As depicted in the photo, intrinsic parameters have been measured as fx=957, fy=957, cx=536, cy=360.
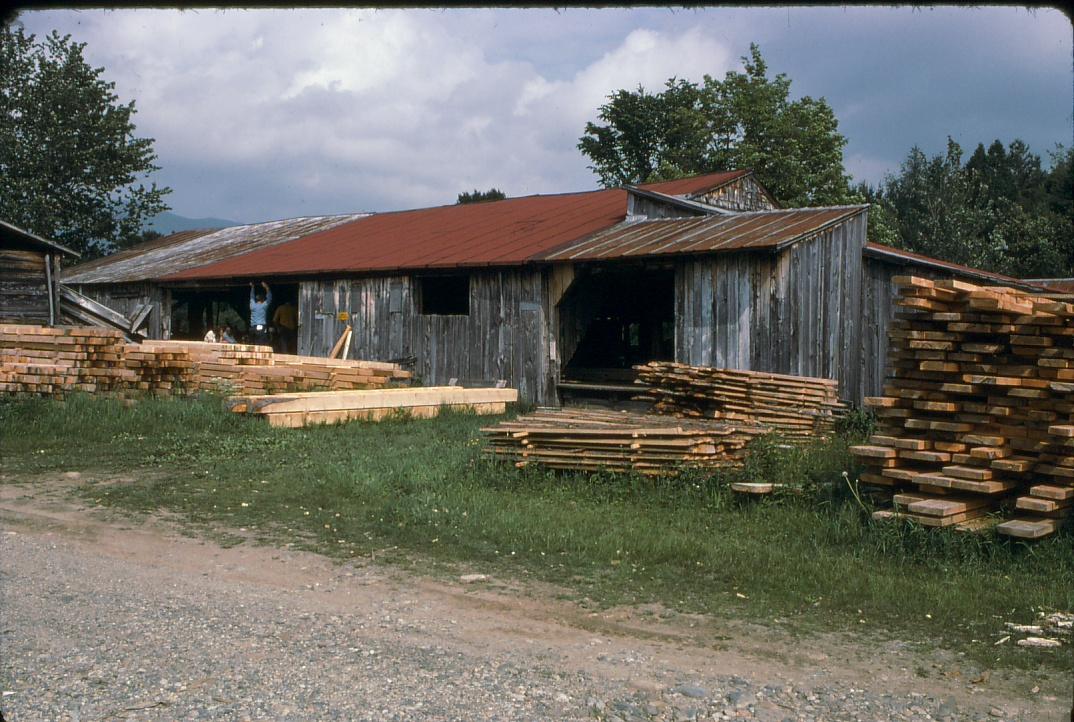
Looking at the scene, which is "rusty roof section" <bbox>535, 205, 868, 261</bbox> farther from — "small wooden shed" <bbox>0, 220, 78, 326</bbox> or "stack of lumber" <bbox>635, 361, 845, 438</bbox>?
"small wooden shed" <bbox>0, 220, 78, 326</bbox>

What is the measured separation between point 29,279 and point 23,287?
0.29 m

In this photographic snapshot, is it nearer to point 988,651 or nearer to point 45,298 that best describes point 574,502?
point 988,651

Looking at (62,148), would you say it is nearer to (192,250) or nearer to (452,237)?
(192,250)

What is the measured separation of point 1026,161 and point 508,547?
69.7 meters

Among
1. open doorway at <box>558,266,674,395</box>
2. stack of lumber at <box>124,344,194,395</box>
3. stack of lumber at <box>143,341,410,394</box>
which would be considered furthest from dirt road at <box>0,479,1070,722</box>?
open doorway at <box>558,266,674,395</box>

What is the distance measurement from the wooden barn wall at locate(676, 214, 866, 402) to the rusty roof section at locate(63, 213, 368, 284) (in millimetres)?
17351

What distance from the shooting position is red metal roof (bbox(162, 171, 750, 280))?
68.0 feet

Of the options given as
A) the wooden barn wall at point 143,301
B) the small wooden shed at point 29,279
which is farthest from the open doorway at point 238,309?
the small wooden shed at point 29,279

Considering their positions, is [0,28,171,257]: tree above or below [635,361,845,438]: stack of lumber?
above

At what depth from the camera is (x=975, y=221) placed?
4091 cm

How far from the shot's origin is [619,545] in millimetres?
7922

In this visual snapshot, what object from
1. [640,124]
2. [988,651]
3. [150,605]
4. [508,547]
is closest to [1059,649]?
[988,651]

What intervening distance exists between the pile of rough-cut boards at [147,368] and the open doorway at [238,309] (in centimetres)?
699

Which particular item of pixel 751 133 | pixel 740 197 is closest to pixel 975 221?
pixel 751 133
